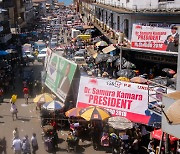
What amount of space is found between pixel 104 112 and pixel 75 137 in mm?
1884

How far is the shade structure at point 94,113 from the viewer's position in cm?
1667

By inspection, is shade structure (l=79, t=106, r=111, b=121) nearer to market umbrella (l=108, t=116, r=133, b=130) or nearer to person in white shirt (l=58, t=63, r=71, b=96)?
market umbrella (l=108, t=116, r=133, b=130)

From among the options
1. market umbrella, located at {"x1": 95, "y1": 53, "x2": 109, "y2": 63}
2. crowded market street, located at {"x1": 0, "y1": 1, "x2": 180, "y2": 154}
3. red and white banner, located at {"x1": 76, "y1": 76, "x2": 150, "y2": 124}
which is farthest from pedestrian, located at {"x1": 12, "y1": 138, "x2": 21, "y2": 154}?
market umbrella, located at {"x1": 95, "y1": 53, "x2": 109, "y2": 63}

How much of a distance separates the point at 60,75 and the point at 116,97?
5208 millimetres

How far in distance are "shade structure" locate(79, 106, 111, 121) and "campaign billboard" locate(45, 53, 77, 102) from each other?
11.0 feet

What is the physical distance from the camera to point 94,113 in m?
16.8

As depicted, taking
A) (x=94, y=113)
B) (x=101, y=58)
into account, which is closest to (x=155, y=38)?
(x=101, y=58)

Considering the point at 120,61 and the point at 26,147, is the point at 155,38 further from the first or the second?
the point at 26,147

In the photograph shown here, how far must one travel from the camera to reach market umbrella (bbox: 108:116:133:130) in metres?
16.0

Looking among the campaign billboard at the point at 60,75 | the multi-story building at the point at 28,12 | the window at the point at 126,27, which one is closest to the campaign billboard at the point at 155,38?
the window at the point at 126,27

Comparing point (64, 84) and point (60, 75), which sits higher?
point (60, 75)

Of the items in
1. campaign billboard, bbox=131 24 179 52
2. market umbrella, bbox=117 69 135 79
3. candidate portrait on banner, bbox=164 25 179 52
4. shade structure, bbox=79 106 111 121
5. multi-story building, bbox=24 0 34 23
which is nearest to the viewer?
shade structure, bbox=79 106 111 121

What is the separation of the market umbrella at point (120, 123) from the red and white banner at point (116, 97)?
0.83m

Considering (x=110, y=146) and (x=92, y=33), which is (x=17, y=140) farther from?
(x=92, y=33)
